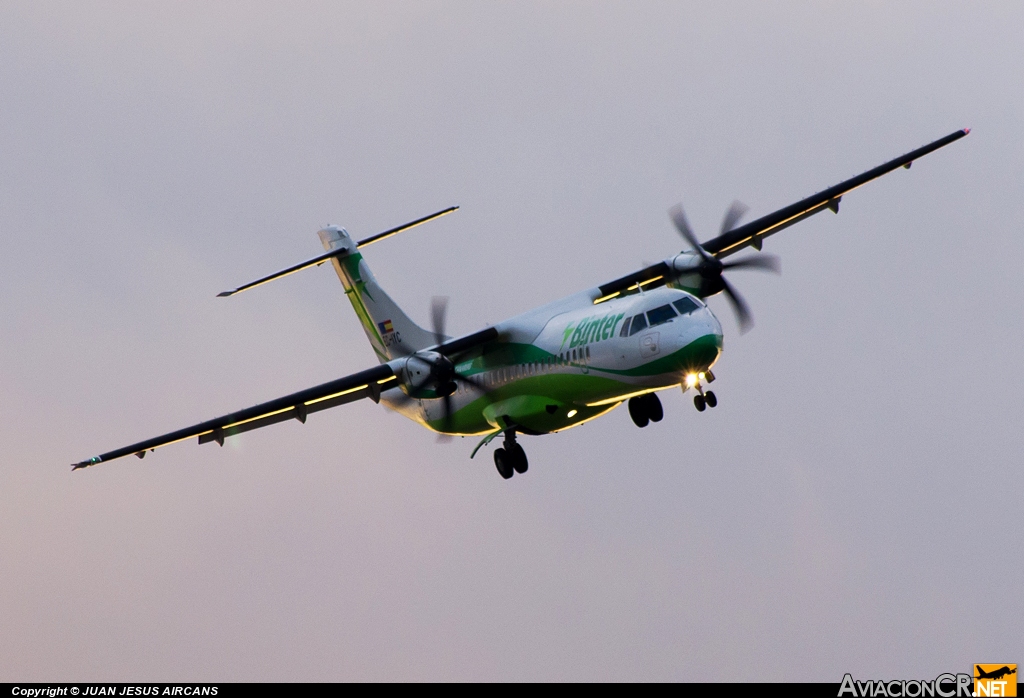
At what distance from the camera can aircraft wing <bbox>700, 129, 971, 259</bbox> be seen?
36.2m

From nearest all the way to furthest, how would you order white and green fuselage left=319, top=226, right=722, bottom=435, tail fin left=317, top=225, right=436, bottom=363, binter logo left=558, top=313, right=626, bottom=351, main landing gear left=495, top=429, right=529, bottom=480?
1. white and green fuselage left=319, top=226, right=722, bottom=435
2. binter logo left=558, top=313, right=626, bottom=351
3. main landing gear left=495, top=429, right=529, bottom=480
4. tail fin left=317, top=225, right=436, bottom=363

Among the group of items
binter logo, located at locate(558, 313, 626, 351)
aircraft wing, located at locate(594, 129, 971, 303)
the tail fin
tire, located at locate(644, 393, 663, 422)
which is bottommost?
tire, located at locate(644, 393, 663, 422)

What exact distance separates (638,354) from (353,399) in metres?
8.36

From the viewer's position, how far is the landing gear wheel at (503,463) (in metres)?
34.2

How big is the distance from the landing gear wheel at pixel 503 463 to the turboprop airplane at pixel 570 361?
3cm

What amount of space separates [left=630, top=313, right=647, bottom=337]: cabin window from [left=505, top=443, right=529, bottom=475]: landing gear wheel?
553 centimetres

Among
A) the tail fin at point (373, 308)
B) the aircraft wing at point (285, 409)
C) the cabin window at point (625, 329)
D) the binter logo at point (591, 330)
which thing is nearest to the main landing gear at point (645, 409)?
the binter logo at point (591, 330)

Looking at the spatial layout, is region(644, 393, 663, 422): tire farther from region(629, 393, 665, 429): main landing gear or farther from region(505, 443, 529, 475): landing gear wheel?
region(505, 443, 529, 475): landing gear wheel

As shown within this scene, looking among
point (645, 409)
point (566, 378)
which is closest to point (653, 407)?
point (645, 409)

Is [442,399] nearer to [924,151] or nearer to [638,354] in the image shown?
[638,354]

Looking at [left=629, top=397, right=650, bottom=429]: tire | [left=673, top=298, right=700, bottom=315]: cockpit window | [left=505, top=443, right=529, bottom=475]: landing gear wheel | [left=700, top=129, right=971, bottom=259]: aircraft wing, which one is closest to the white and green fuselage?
[left=673, top=298, right=700, bottom=315]: cockpit window

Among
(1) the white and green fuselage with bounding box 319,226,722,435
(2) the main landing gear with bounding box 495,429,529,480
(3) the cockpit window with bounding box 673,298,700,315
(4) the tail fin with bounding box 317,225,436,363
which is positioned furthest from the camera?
(4) the tail fin with bounding box 317,225,436,363

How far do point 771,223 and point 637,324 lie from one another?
850 cm

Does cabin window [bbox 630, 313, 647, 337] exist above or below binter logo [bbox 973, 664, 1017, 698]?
above
